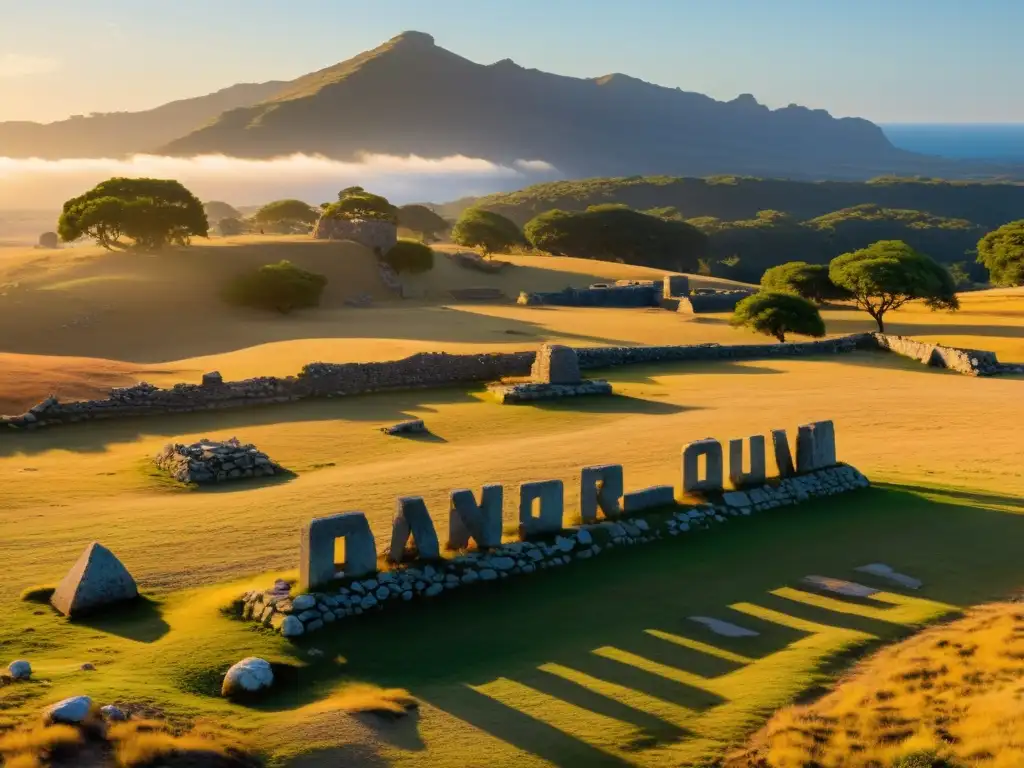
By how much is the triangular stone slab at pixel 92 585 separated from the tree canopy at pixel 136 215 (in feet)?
161

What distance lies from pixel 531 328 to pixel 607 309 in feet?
41.4

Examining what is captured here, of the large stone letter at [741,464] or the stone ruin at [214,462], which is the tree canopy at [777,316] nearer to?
the large stone letter at [741,464]

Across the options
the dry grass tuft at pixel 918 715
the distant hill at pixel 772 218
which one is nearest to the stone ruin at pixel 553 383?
the dry grass tuft at pixel 918 715

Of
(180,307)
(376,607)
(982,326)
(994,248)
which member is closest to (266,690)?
(376,607)

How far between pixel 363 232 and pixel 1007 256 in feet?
154

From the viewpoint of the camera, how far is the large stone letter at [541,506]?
579 inches

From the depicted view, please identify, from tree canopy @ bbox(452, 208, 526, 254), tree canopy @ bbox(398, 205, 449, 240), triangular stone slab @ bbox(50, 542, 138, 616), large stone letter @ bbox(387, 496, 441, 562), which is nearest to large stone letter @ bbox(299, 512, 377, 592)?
large stone letter @ bbox(387, 496, 441, 562)

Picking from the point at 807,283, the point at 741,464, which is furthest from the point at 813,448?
the point at 807,283

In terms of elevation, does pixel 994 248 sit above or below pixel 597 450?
above

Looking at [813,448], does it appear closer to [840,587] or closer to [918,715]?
[840,587]

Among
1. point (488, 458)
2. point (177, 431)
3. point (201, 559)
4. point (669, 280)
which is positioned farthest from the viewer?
point (669, 280)

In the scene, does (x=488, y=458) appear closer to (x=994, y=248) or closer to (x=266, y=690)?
(x=266, y=690)

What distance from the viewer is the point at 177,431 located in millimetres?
24297

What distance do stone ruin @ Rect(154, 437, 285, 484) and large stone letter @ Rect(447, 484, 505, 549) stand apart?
7053mm
